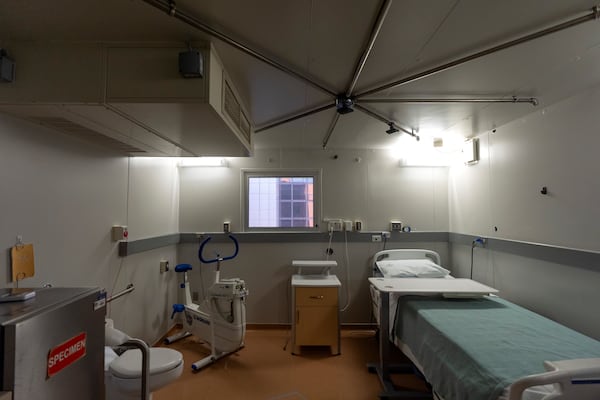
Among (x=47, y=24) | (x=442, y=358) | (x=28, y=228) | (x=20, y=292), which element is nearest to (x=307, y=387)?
(x=442, y=358)

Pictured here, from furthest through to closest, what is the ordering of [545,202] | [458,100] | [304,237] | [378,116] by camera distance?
[304,237] → [378,116] → [545,202] → [458,100]

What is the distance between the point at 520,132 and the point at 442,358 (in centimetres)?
212

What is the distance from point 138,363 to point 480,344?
2099mm

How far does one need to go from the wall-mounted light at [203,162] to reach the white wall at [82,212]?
393mm

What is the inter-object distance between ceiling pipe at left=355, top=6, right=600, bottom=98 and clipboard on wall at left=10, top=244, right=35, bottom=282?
2.28 metres

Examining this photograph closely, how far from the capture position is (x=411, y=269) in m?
3.06

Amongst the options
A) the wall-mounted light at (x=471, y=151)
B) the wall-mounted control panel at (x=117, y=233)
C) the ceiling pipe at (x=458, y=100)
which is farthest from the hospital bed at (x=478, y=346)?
the wall-mounted control panel at (x=117, y=233)

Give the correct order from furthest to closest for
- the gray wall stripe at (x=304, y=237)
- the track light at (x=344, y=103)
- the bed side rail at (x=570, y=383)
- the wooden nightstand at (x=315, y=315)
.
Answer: the gray wall stripe at (x=304, y=237) → the wooden nightstand at (x=315, y=315) → the track light at (x=344, y=103) → the bed side rail at (x=570, y=383)

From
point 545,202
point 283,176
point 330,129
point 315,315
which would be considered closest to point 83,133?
point 330,129

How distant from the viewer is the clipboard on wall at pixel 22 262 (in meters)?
1.50

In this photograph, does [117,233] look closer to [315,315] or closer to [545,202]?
[315,315]

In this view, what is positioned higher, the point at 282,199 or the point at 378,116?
the point at 378,116

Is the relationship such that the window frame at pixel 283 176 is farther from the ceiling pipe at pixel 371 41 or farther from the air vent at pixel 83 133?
the ceiling pipe at pixel 371 41

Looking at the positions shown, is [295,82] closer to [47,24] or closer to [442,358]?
[47,24]
